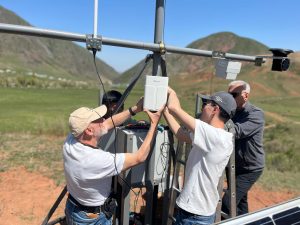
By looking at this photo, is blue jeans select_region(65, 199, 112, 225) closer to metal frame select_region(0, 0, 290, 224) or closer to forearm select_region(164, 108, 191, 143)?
metal frame select_region(0, 0, 290, 224)

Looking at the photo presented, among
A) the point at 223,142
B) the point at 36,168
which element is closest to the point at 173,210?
the point at 223,142

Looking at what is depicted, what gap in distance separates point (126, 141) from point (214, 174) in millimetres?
1068

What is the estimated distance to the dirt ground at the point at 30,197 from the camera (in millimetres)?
6398

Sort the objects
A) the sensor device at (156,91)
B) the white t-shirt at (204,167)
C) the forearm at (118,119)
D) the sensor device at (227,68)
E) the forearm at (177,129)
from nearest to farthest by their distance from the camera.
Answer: the white t-shirt at (204,167), the sensor device at (156,91), the forearm at (177,129), the sensor device at (227,68), the forearm at (118,119)

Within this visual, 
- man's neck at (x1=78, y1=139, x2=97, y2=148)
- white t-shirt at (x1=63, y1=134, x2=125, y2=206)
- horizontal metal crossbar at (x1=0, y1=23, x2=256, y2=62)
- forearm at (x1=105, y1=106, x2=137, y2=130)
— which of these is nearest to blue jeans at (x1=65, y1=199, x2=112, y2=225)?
white t-shirt at (x1=63, y1=134, x2=125, y2=206)

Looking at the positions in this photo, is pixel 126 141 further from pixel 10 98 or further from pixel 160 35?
pixel 10 98

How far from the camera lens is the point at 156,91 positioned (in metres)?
3.31

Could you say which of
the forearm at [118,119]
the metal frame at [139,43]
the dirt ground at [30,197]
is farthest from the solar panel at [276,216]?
the dirt ground at [30,197]

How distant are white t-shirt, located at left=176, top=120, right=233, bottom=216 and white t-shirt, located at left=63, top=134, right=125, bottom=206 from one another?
2.11 feet

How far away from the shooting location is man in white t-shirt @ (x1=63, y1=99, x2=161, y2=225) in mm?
3070

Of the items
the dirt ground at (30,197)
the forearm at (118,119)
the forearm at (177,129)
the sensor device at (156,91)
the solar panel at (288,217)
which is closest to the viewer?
the solar panel at (288,217)

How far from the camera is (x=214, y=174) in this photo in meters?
3.16

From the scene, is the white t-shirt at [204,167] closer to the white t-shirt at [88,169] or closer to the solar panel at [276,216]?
the white t-shirt at [88,169]

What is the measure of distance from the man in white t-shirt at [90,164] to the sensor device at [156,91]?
0.11m
